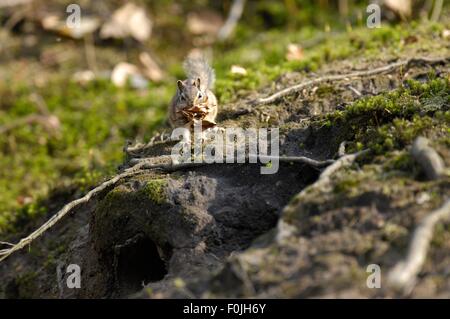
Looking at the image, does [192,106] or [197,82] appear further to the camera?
[197,82]

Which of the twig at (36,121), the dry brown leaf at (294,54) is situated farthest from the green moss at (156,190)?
the twig at (36,121)

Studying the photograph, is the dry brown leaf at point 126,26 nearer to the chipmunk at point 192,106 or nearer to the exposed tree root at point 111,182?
the chipmunk at point 192,106

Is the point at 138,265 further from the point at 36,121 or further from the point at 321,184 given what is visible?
the point at 36,121

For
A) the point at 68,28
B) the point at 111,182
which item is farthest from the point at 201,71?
the point at 68,28
